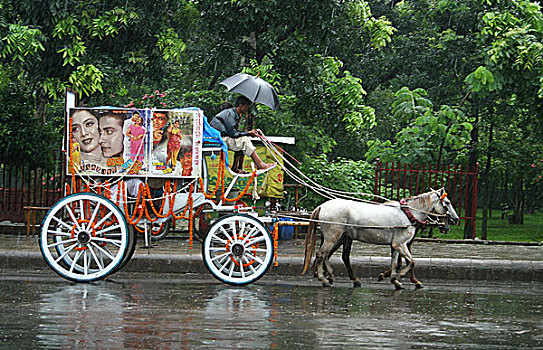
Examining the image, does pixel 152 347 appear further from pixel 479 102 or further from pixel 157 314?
pixel 479 102

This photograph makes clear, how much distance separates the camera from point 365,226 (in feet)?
34.4

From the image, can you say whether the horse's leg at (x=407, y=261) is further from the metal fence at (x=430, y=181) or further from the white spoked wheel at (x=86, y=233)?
the metal fence at (x=430, y=181)

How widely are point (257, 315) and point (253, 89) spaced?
4.19 m

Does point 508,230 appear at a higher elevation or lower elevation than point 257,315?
lower

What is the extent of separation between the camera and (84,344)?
6141 mm

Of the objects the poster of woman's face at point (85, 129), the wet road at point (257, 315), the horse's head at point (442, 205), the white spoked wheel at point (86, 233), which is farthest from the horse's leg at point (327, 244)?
the poster of woman's face at point (85, 129)

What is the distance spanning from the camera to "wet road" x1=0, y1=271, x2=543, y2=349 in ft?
21.2

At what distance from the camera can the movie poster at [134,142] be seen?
33.1ft

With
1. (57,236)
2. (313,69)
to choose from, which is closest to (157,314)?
(57,236)

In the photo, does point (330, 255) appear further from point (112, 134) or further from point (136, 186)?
point (112, 134)

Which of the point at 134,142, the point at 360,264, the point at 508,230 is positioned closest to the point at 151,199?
the point at 134,142

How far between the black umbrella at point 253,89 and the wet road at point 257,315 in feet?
8.32

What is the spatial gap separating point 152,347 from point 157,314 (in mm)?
1641

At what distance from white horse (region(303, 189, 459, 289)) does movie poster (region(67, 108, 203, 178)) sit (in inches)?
72.3
